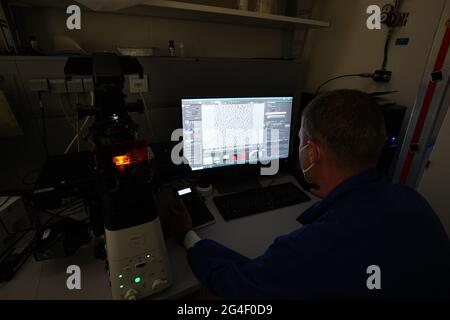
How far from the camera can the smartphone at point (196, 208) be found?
94 cm

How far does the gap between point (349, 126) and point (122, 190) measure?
636mm

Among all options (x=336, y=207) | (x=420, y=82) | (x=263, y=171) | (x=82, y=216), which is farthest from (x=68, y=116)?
(x=420, y=82)

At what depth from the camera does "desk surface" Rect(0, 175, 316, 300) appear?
2.20 feet

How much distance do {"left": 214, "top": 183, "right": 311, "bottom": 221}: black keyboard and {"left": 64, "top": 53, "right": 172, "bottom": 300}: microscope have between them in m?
0.40

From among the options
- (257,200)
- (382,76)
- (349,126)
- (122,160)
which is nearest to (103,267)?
(122,160)

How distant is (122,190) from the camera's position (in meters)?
0.62

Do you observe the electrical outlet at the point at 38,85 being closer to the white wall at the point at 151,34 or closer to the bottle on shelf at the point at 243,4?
the white wall at the point at 151,34

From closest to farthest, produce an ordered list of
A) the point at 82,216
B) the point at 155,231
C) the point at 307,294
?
the point at 307,294 < the point at 155,231 < the point at 82,216

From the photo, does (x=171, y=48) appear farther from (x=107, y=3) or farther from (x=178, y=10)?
(x=107, y=3)

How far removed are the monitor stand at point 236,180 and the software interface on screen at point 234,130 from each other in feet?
0.19

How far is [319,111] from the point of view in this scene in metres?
0.68

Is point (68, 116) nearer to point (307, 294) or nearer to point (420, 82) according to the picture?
point (307, 294)

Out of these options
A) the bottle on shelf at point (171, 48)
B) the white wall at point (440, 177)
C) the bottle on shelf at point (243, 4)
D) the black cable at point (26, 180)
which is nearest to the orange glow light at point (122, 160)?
the black cable at point (26, 180)

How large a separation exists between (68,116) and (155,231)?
0.75 m
